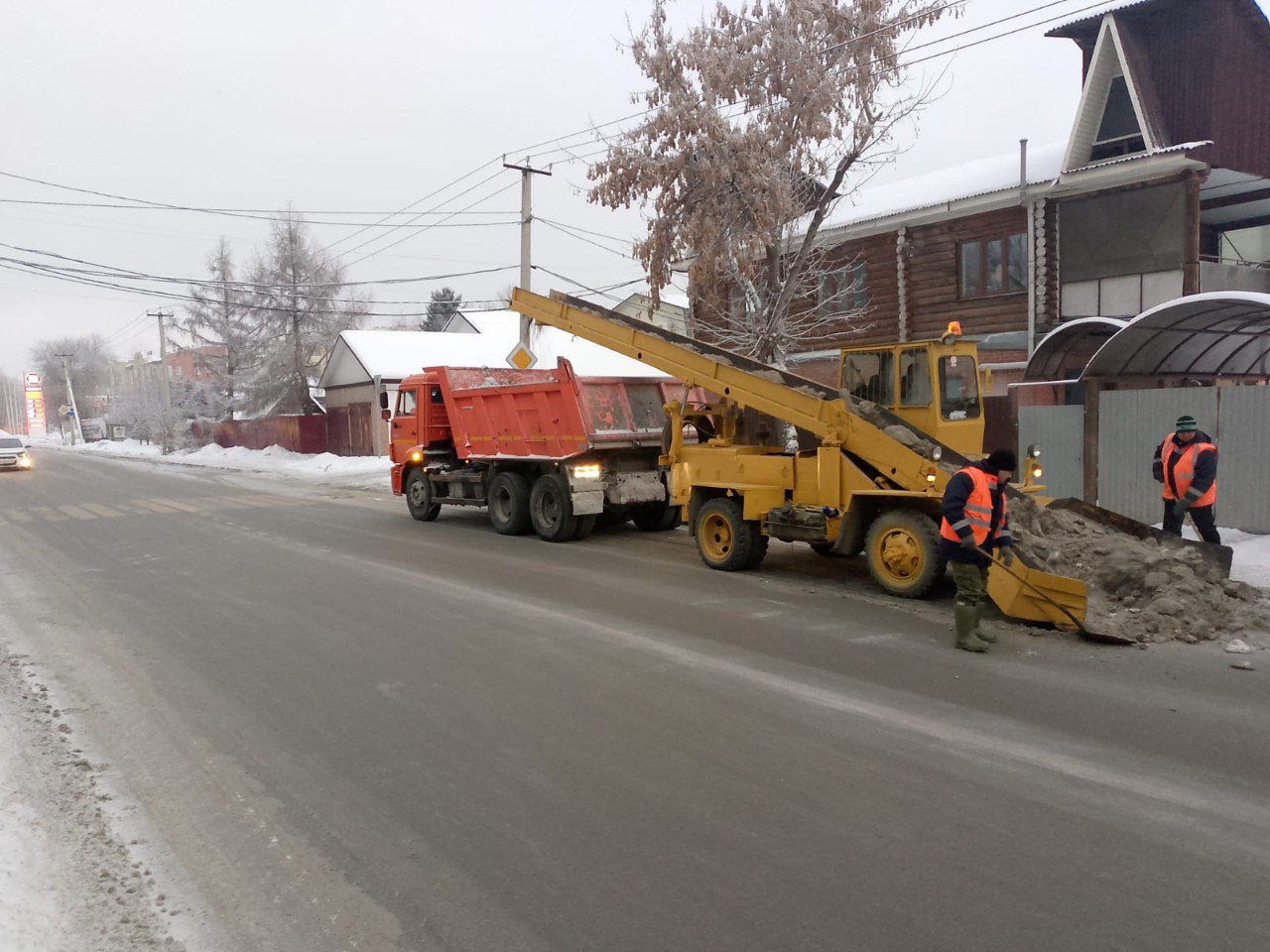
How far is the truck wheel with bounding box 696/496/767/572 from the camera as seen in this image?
10.2 metres

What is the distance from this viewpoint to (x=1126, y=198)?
17156 mm

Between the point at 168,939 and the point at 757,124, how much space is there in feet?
45.9

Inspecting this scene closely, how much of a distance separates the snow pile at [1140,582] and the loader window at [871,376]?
1919mm

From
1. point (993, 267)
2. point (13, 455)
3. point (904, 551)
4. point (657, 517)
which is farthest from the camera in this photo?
point (13, 455)

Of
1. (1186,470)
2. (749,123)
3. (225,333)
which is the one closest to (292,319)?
(225,333)

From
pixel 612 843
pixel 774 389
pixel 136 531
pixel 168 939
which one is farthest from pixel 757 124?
pixel 168 939

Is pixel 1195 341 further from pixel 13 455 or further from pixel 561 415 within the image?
pixel 13 455

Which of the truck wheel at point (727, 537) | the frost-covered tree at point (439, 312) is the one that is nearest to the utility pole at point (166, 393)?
the frost-covered tree at point (439, 312)

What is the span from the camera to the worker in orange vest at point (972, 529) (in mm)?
6867

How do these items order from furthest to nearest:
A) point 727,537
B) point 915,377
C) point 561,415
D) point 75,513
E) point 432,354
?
point 432,354
point 75,513
point 561,415
point 727,537
point 915,377

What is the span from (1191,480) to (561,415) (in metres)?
7.82

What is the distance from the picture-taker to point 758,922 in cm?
329

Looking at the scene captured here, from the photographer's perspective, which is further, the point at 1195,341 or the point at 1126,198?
the point at 1126,198

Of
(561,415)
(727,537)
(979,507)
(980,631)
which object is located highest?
(561,415)
